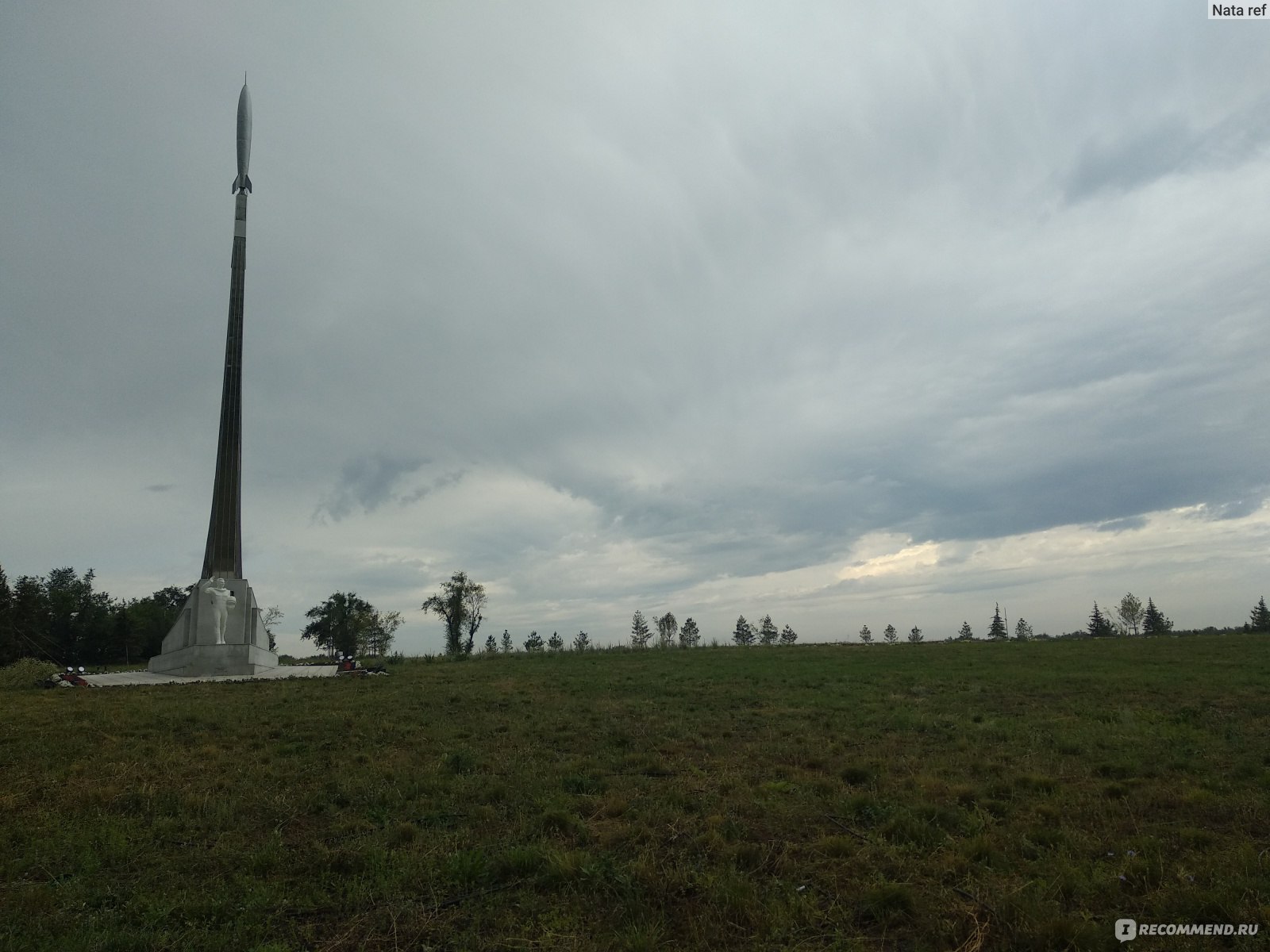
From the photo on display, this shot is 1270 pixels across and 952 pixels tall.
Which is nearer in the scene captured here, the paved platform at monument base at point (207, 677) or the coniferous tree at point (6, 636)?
the paved platform at monument base at point (207, 677)

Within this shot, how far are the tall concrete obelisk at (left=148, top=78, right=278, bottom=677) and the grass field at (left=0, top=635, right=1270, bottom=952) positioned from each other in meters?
19.7

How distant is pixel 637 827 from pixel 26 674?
36.2 metres

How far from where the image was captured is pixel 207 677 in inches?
1409

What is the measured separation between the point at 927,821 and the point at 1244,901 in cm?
321

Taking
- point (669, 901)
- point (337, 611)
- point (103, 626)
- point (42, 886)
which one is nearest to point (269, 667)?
point (42, 886)

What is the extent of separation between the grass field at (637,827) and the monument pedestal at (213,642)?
1921 centimetres

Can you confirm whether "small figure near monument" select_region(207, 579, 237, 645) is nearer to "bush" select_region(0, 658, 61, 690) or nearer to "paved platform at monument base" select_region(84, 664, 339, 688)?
"paved platform at monument base" select_region(84, 664, 339, 688)

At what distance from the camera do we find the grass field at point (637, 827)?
6594mm

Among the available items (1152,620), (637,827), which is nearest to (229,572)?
(637,827)

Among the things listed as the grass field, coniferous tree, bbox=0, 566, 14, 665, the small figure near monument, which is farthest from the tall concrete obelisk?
coniferous tree, bbox=0, 566, 14, 665
